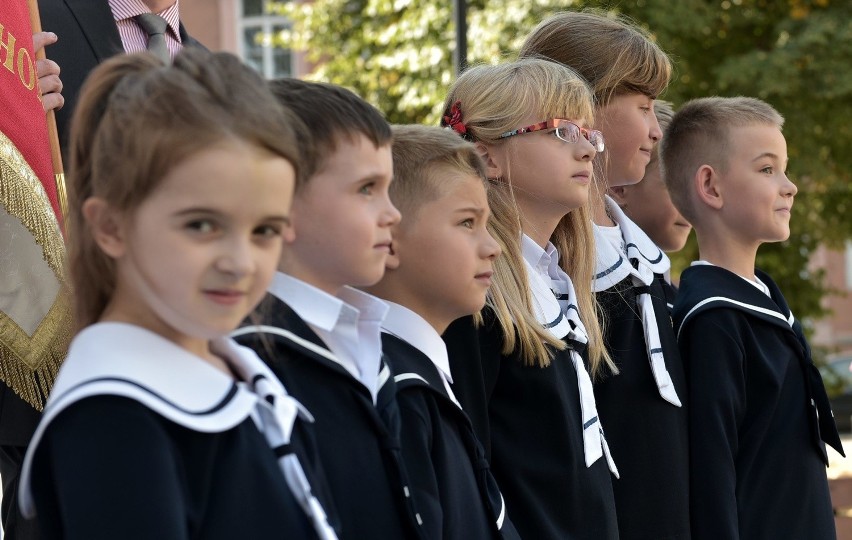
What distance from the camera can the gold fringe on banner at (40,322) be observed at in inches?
114

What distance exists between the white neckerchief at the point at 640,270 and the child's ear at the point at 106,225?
6.45 feet

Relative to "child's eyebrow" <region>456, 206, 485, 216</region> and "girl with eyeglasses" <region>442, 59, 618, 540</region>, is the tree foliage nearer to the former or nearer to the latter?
"girl with eyeglasses" <region>442, 59, 618, 540</region>

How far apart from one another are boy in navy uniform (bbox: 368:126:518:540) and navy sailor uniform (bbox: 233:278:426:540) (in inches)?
6.4

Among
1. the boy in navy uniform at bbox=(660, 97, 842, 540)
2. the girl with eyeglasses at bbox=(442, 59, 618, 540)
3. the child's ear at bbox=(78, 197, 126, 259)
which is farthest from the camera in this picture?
the boy in navy uniform at bbox=(660, 97, 842, 540)

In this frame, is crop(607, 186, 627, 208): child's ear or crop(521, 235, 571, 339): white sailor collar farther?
crop(607, 186, 627, 208): child's ear

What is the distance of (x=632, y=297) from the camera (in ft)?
12.3

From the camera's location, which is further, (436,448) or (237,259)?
(436,448)

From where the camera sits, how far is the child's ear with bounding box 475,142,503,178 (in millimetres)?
3506

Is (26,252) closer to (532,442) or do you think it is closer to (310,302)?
(310,302)

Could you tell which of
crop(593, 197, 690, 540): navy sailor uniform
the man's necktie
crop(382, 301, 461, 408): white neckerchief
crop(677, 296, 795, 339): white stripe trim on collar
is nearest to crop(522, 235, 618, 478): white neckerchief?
crop(593, 197, 690, 540): navy sailor uniform

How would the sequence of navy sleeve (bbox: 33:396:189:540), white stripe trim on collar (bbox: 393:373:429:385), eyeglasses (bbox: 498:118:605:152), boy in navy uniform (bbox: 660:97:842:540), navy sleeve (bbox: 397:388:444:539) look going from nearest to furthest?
navy sleeve (bbox: 33:396:189:540) → navy sleeve (bbox: 397:388:444:539) → white stripe trim on collar (bbox: 393:373:429:385) → eyeglasses (bbox: 498:118:605:152) → boy in navy uniform (bbox: 660:97:842:540)

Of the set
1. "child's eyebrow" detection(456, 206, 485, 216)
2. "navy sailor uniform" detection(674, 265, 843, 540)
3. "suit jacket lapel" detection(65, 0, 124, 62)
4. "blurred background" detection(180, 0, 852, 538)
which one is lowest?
"blurred background" detection(180, 0, 852, 538)

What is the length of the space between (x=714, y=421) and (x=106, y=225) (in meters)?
2.22

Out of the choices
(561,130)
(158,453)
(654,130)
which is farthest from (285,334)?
(654,130)
